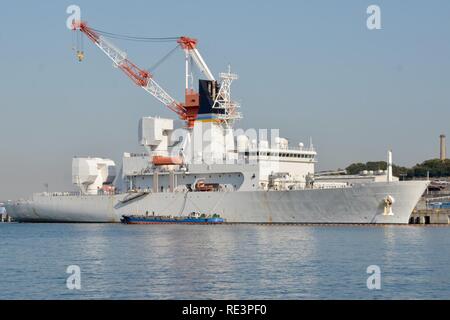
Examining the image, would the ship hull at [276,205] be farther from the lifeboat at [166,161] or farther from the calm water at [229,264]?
the calm water at [229,264]

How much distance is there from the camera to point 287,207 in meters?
56.6

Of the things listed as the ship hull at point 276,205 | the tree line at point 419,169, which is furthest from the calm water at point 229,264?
the tree line at point 419,169

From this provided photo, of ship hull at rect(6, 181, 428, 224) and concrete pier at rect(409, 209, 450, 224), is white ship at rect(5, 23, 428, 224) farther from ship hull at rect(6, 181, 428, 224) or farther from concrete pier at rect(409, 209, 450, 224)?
concrete pier at rect(409, 209, 450, 224)

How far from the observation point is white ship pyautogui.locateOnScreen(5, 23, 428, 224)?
5459 centimetres

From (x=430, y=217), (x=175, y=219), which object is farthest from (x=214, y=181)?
(x=430, y=217)

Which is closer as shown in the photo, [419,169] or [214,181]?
[214,181]

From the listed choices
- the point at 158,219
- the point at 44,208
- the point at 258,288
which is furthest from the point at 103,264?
the point at 44,208

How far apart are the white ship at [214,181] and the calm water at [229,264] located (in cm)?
389

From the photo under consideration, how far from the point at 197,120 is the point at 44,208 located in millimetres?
17196

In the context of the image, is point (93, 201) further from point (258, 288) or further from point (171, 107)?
point (258, 288)

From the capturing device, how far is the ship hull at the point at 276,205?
177ft

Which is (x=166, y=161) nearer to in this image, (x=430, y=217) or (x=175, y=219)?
(x=175, y=219)

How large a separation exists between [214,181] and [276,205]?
20.0 feet

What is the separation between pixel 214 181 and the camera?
6069 centimetres
